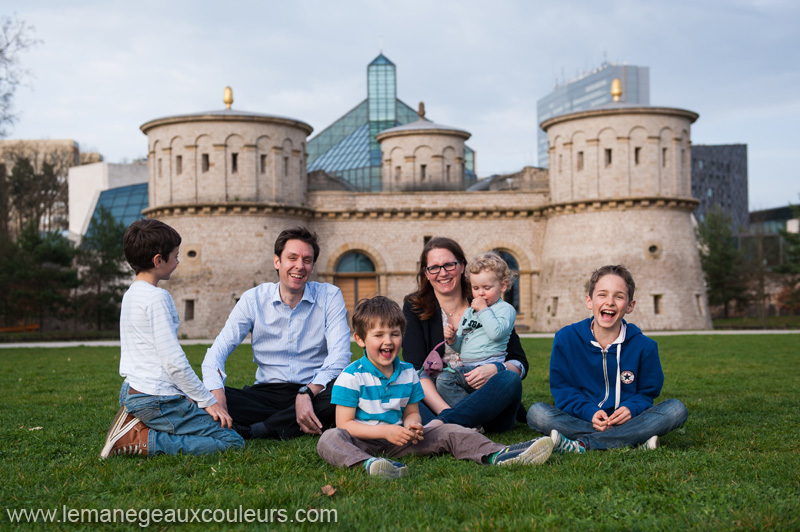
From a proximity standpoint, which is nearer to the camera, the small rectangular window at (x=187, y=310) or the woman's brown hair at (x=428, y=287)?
the woman's brown hair at (x=428, y=287)

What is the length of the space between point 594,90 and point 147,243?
6959 inches

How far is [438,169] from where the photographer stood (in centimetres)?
3669

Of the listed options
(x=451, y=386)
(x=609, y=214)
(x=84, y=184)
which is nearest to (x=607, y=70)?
(x=84, y=184)

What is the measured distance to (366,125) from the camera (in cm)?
4956

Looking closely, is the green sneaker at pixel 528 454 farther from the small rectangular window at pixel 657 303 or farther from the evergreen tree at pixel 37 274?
the evergreen tree at pixel 37 274

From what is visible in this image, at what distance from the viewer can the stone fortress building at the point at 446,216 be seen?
31719mm

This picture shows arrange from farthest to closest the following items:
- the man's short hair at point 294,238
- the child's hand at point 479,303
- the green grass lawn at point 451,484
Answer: the man's short hair at point 294,238, the child's hand at point 479,303, the green grass lawn at point 451,484

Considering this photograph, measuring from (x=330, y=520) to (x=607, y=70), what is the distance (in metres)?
183

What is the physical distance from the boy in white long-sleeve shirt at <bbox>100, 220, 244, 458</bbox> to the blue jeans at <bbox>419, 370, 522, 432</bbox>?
1658mm

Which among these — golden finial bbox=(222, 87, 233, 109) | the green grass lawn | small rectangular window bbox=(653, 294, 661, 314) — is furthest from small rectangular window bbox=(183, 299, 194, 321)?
the green grass lawn

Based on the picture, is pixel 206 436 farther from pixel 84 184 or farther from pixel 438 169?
pixel 84 184

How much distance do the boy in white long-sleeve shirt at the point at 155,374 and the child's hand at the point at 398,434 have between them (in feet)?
4.07

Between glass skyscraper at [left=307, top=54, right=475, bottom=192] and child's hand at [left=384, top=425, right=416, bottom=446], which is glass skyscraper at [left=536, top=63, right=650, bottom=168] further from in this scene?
child's hand at [left=384, top=425, right=416, bottom=446]

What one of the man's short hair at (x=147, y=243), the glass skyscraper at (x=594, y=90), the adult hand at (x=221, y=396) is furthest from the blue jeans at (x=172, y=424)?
the glass skyscraper at (x=594, y=90)
